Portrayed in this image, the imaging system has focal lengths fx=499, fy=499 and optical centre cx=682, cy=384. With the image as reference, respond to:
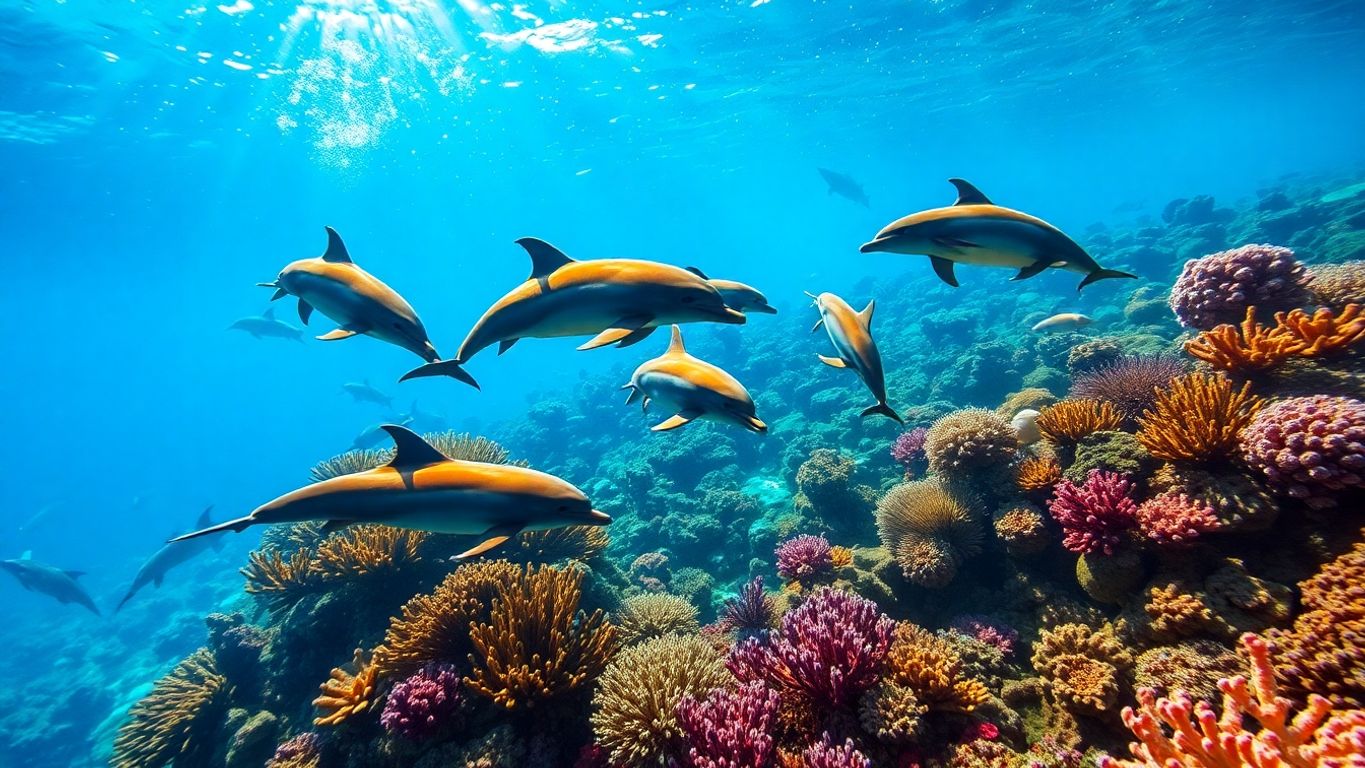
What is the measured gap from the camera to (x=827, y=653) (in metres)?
3.43

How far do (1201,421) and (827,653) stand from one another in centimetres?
347

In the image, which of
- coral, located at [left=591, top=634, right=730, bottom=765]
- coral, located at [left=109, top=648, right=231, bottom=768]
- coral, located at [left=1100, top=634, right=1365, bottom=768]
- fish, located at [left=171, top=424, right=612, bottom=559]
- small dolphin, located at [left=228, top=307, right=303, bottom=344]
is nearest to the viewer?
coral, located at [left=1100, top=634, right=1365, bottom=768]

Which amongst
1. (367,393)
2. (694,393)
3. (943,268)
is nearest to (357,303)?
(694,393)

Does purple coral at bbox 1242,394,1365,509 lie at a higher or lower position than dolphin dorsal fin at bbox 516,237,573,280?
lower

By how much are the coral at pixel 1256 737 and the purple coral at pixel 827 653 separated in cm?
138

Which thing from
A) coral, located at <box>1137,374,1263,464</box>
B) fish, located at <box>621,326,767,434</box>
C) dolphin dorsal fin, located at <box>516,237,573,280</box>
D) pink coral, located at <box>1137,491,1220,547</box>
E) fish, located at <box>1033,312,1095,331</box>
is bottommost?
fish, located at <box>1033,312,1095,331</box>

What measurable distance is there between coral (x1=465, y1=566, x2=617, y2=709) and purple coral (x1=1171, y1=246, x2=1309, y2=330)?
706 cm

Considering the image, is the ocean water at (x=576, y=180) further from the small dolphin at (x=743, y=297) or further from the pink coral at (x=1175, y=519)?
the small dolphin at (x=743, y=297)

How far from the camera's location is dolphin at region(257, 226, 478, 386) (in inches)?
151

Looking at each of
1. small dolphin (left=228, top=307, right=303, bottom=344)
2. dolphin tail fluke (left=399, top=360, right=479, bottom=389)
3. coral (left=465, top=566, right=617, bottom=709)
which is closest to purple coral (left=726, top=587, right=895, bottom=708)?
coral (left=465, top=566, right=617, bottom=709)

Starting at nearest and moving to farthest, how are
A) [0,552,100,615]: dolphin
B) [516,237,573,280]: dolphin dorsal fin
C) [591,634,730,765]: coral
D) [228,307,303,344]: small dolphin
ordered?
1. [591,634,730,765]: coral
2. [516,237,573,280]: dolphin dorsal fin
3. [0,552,100,615]: dolphin
4. [228,307,303,344]: small dolphin

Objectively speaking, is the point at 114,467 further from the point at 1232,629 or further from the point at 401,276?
the point at 1232,629

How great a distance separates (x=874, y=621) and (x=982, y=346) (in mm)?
14936

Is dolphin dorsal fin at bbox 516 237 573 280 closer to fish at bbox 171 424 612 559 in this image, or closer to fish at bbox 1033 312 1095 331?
fish at bbox 171 424 612 559
